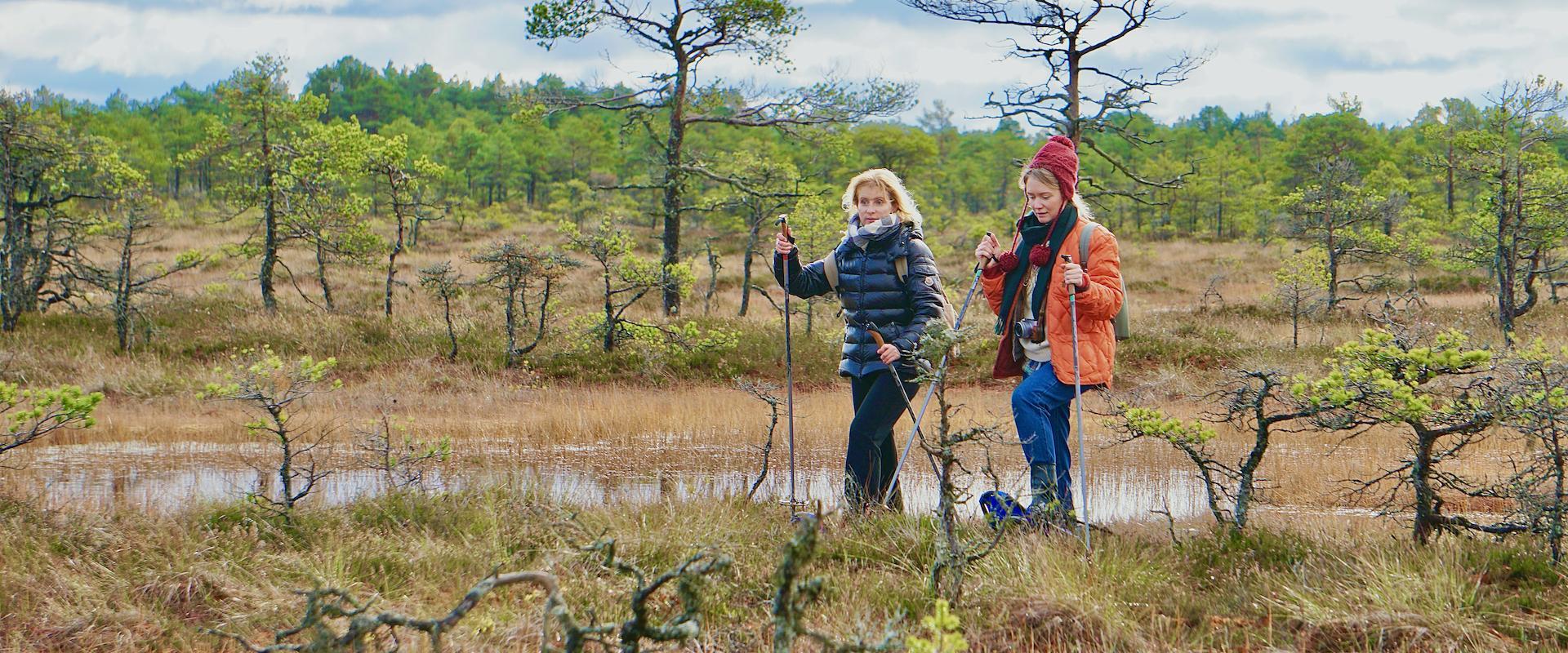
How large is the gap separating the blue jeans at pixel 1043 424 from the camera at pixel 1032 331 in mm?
120

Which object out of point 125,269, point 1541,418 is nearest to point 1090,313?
point 1541,418

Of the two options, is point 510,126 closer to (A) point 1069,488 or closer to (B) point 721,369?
(B) point 721,369

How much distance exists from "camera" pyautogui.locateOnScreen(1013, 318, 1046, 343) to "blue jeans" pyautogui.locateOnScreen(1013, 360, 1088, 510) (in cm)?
12

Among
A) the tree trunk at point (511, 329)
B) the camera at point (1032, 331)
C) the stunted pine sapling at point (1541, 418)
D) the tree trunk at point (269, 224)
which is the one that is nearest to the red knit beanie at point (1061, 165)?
the camera at point (1032, 331)

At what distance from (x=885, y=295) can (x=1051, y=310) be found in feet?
2.91

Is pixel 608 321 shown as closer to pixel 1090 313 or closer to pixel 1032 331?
pixel 1032 331

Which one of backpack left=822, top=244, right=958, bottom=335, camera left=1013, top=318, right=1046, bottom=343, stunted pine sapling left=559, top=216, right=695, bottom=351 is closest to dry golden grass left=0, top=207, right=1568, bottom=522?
stunted pine sapling left=559, top=216, right=695, bottom=351

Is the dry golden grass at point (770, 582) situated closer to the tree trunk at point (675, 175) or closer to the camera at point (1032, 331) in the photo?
the camera at point (1032, 331)

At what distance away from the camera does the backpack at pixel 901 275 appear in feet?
16.9

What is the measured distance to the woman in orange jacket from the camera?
454 cm

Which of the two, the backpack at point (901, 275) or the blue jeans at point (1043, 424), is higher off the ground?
the backpack at point (901, 275)

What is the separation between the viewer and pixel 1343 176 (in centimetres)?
1881

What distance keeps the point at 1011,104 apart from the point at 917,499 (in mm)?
5981

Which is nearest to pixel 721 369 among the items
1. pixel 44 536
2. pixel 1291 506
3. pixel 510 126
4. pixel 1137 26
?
pixel 1137 26
